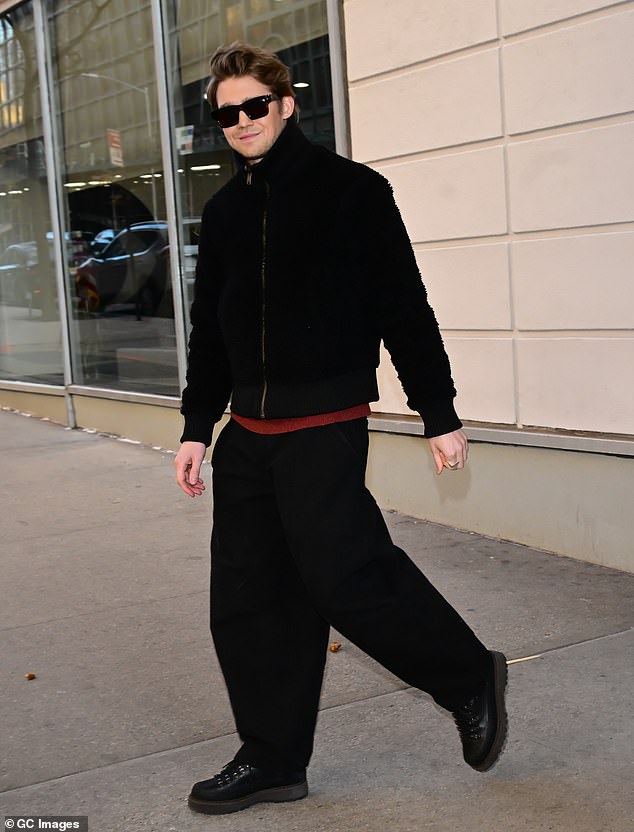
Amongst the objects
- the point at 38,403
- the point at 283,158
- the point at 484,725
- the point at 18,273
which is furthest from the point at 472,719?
the point at 18,273

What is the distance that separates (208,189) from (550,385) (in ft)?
11.9

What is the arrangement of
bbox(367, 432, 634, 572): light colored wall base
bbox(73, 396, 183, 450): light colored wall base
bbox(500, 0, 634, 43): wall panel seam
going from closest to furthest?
bbox(500, 0, 634, 43): wall panel seam → bbox(367, 432, 634, 572): light colored wall base → bbox(73, 396, 183, 450): light colored wall base

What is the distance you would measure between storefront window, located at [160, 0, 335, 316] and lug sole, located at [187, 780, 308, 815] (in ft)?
14.9

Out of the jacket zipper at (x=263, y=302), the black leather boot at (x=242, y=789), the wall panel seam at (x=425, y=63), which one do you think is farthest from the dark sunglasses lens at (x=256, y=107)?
the wall panel seam at (x=425, y=63)

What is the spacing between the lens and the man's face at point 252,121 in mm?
3094

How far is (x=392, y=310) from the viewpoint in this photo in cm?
315

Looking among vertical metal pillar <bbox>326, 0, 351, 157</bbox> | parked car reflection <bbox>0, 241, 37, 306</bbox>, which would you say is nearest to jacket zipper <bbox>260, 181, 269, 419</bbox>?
vertical metal pillar <bbox>326, 0, 351, 157</bbox>

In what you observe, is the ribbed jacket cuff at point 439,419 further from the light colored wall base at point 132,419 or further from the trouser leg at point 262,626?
the light colored wall base at point 132,419

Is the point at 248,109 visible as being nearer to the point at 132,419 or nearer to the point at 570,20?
the point at 570,20

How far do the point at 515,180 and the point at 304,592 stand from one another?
3.08 m

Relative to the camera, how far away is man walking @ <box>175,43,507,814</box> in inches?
123

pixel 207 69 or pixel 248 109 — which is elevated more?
pixel 207 69

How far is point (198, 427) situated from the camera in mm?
3471

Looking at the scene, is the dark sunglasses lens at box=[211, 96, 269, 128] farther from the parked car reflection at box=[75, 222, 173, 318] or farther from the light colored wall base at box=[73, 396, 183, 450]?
the parked car reflection at box=[75, 222, 173, 318]
